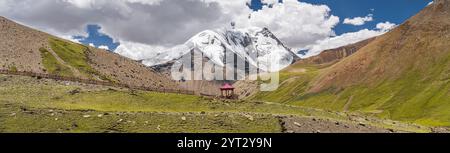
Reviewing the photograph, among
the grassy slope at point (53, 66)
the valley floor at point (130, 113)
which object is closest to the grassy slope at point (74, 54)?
the grassy slope at point (53, 66)

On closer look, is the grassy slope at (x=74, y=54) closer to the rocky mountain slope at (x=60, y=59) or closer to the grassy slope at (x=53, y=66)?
the rocky mountain slope at (x=60, y=59)

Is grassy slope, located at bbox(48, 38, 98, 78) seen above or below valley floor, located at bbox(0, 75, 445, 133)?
above

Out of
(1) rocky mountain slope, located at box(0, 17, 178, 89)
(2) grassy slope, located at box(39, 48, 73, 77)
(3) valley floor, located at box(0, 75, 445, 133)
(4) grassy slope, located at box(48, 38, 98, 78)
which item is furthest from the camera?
(4) grassy slope, located at box(48, 38, 98, 78)

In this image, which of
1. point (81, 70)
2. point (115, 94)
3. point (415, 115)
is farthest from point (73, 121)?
point (415, 115)

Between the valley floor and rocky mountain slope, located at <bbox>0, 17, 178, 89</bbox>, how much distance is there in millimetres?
56217

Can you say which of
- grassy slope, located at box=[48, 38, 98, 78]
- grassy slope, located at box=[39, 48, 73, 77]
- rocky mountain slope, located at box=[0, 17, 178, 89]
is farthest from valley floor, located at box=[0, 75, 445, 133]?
grassy slope, located at box=[48, 38, 98, 78]

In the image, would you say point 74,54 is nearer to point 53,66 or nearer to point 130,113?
point 53,66

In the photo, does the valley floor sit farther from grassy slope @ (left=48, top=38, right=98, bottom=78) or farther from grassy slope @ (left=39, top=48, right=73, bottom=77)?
grassy slope @ (left=48, top=38, right=98, bottom=78)

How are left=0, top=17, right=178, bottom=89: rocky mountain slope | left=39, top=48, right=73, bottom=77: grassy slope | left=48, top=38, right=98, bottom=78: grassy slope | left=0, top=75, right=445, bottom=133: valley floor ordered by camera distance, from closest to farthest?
left=0, top=75, right=445, bottom=133: valley floor
left=39, top=48, right=73, bottom=77: grassy slope
left=0, top=17, right=178, bottom=89: rocky mountain slope
left=48, top=38, right=98, bottom=78: grassy slope

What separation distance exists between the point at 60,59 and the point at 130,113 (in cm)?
9401

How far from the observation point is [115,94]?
78500 mm

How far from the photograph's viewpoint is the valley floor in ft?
185
